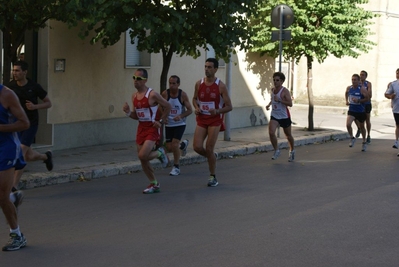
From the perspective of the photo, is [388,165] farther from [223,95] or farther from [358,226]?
[358,226]

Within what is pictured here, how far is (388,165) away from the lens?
1452 centimetres

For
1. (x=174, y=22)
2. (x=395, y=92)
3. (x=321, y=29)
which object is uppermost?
(x=321, y=29)

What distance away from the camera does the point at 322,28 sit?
20.4 metres

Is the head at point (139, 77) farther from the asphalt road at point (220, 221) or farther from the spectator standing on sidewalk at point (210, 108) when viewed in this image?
the asphalt road at point (220, 221)

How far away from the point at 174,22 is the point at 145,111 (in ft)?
11.5

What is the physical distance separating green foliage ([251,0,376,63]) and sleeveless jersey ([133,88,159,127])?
10382mm

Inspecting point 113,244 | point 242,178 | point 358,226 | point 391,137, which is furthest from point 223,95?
point 391,137

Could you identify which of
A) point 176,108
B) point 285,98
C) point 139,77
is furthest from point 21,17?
point 285,98

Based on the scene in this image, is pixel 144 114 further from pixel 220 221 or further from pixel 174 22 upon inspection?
pixel 174 22

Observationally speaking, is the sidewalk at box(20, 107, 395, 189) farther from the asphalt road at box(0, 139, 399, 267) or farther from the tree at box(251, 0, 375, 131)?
the tree at box(251, 0, 375, 131)

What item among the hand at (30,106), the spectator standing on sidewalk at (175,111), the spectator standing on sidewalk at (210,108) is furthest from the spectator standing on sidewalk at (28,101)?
the spectator standing on sidewalk at (175,111)

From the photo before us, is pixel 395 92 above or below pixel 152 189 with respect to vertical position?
above

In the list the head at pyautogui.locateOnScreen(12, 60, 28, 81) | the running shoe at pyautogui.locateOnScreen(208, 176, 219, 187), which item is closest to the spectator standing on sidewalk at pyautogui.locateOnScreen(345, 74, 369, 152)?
the running shoe at pyautogui.locateOnScreen(208, 176, 219, 187)

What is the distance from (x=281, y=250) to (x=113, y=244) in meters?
1.65
